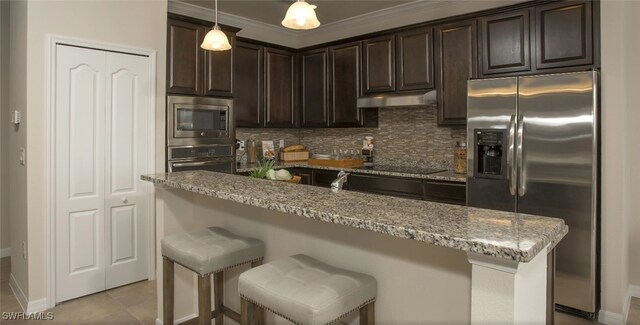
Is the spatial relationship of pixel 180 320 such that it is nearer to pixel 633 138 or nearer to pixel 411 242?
pixel 411 242

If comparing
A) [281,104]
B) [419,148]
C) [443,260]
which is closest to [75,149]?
[281,104]

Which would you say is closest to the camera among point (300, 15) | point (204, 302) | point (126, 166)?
point (204, 302)

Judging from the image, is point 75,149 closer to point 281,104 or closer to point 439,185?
point 281,104

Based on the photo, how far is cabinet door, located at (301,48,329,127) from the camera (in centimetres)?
468

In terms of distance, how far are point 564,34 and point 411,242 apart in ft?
7.83

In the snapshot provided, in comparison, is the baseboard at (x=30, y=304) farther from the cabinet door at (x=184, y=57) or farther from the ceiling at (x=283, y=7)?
the ceiling at (x=283, y=7)

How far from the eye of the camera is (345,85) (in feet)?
14.7

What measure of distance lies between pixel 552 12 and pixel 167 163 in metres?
3.33

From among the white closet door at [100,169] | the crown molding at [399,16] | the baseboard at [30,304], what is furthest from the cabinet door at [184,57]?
the baseboard at [30,304]

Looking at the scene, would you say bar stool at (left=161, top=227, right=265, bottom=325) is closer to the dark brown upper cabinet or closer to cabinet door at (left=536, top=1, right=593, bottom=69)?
the dark brown upper cabinet

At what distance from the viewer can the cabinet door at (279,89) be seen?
15.4 feet

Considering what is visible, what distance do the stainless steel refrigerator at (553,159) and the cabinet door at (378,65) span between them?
1.16m

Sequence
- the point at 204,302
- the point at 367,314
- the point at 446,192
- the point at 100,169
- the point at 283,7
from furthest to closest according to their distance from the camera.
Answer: the point at 283,7, the point at 446,192, the point at 100,169, the point at 204,302, the point at 367,314

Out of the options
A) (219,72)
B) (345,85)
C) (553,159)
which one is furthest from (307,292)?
(345,85)
